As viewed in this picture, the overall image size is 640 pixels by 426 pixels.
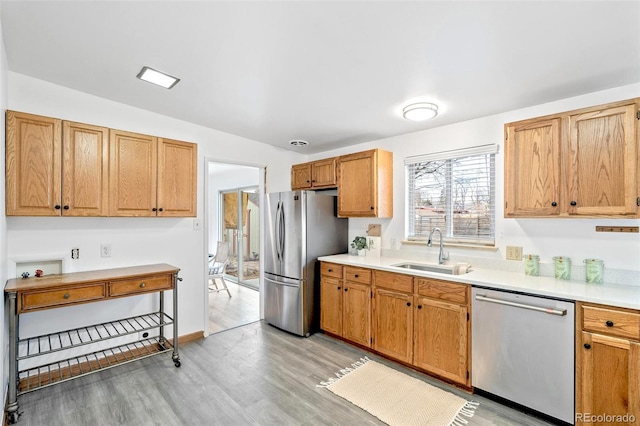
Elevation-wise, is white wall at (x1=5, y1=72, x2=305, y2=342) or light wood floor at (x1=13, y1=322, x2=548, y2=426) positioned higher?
white wall at (x1=5, y1=72, x2=305, y2=342)

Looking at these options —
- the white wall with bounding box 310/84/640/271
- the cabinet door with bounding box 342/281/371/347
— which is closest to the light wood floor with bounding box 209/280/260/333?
the cabinet door with bounding box 342/281/371/347

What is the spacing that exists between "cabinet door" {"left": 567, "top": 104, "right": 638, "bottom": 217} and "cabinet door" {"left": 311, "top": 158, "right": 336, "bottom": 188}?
7.71 feet

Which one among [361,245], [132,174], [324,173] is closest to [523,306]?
[361,245]

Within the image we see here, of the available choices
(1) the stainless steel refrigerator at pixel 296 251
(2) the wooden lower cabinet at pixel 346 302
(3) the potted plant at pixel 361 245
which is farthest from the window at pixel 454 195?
(1) the stainless steel refrigerator at pixel 296 251

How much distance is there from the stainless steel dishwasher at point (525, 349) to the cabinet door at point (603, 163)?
73 centimetres

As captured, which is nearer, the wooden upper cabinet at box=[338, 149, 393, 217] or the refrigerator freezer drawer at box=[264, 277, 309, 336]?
the wooden upper cabinet at box=[338, 149, 393, 217]

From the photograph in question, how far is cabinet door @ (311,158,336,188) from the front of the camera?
3.91 metres

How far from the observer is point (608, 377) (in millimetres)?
1857

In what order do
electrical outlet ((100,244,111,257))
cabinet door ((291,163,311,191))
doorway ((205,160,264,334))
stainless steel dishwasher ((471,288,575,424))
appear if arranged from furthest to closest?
doorway ((205,160,264,334)), cabinet door ((291,163,311,191)), electrical outlet ((100,244,111,257)), stainless steel dishwasher ((471,288,575,424))

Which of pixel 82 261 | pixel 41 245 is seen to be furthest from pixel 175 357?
pixel 41 245

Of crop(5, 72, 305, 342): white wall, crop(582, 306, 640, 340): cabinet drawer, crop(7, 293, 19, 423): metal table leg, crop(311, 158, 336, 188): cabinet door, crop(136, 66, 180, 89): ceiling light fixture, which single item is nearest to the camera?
crop(582, 306, 640, 340): cabinet drawer

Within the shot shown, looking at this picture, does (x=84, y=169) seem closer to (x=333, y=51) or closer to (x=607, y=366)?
(x=333, y=51)

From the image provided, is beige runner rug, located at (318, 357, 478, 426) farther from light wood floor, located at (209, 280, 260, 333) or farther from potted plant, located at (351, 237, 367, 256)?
light wood floor, located at (209, 280, 260, 333)

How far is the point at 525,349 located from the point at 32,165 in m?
3.88
